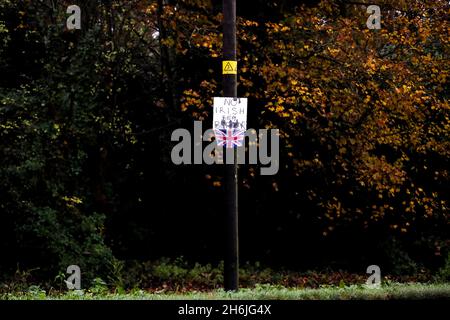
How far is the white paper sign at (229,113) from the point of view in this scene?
10.7 meters

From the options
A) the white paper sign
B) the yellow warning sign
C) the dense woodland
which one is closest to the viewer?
the white paper sign

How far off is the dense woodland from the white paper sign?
6.60 meters

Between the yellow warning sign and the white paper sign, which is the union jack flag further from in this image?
the yellow warning sign

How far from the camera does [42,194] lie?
16.9m

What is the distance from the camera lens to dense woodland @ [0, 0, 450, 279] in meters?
17.0

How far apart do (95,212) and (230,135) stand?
8266mm

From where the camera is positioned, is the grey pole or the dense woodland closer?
the grey pole

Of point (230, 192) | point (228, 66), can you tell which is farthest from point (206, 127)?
point (230, 192)

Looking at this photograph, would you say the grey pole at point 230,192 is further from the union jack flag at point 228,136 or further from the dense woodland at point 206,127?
the dense woodland at point 206,127

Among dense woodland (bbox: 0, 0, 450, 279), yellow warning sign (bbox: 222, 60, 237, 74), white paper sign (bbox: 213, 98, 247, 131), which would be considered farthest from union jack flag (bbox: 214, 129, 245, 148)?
dense woodland (bbox: 0, 0, 450, 279)

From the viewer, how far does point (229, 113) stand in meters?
10.8

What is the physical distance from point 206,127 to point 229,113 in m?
8.02

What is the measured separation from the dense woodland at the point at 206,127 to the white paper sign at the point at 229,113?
660 cm

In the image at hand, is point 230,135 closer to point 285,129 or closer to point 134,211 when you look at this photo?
point 285,129
